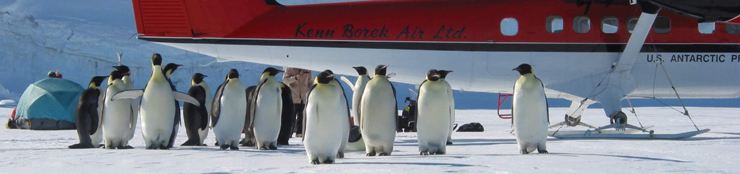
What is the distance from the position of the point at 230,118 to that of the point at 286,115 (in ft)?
3.34

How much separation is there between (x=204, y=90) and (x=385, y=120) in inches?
115

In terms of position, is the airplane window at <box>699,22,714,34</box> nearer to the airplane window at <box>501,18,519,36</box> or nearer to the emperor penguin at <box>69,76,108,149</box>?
the airplane window at <box>501,18,519,36</box>

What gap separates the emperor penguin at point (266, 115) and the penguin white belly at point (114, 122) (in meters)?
1.39

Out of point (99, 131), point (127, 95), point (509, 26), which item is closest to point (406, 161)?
point (127, 95)

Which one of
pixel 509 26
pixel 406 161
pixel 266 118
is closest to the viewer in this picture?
pixel 406 161

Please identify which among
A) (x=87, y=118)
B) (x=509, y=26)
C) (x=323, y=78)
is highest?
(x=509, y=26)

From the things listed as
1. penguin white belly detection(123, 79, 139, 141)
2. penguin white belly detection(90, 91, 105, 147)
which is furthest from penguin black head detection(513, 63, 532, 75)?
penguin white belly detection(90, 91, 105, 147)

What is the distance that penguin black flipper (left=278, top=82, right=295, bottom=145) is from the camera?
912cm

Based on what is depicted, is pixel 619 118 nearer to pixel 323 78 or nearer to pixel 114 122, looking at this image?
pixel 323 78

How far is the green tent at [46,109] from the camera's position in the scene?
1309 centimetres

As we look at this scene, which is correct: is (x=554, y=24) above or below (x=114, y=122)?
above

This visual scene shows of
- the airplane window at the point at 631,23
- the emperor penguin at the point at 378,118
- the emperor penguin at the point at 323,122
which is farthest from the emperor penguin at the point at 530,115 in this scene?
the airplane window at the point at 631,23

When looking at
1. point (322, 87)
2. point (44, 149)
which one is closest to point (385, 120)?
point (322, 87)

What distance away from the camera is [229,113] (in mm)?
8352
